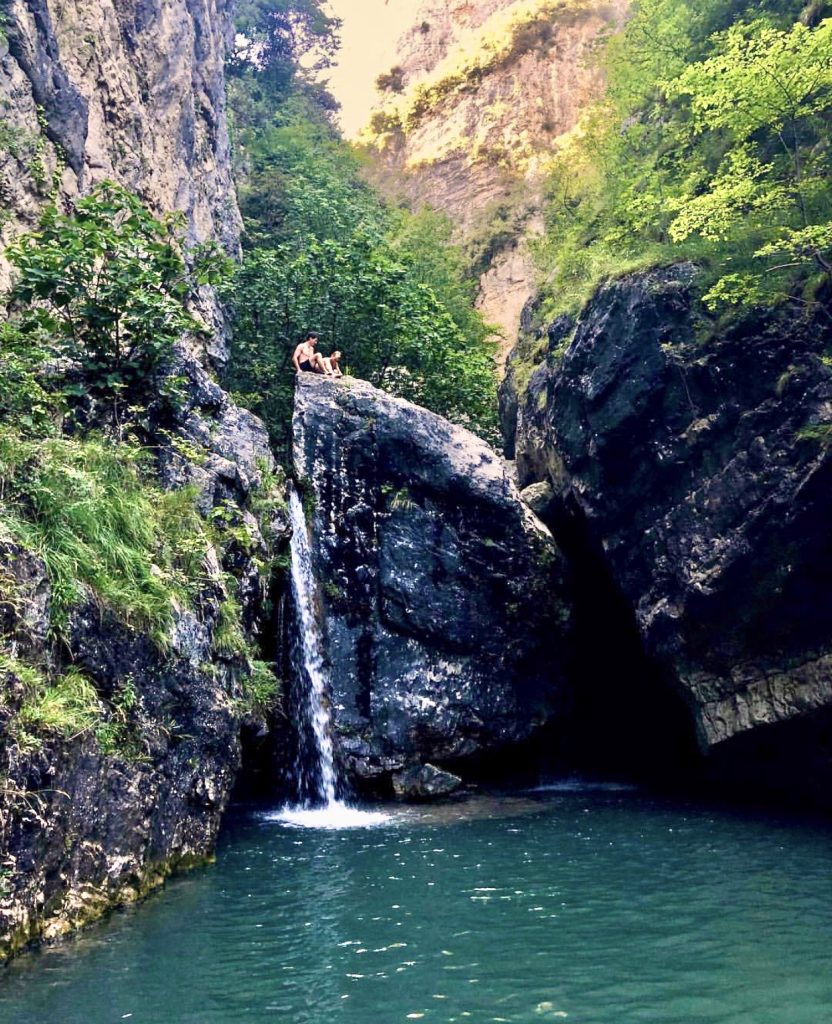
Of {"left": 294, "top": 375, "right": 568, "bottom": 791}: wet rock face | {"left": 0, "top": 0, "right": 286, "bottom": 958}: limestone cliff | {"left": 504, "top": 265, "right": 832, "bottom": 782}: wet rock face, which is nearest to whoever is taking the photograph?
{"left": 0, "top": 0, "right": 286, "bottom": 958}: limestone cliff

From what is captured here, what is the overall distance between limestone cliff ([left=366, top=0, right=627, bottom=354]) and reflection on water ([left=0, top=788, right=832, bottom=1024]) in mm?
29814

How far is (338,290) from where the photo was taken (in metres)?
21.1

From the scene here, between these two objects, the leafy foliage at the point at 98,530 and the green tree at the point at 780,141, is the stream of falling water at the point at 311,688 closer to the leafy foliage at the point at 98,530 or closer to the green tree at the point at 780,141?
the leafy foliage at the point at 98,530

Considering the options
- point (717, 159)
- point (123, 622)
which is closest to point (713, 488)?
point (717, 159)

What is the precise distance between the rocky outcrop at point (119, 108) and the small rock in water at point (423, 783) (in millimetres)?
10651

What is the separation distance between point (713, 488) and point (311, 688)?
7.22 meters

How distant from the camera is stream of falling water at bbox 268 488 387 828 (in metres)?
14.4

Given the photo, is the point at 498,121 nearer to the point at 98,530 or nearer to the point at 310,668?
the point at 310,668

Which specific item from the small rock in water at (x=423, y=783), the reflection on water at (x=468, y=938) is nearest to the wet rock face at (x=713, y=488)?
the reflection on water at (x=468, y=938)

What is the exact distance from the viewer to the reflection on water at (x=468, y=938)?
577 cm

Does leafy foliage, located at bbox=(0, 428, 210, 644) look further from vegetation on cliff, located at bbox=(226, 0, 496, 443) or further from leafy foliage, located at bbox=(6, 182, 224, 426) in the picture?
vegetation on cliff, located at bbox=(226, 0, 496, 443)

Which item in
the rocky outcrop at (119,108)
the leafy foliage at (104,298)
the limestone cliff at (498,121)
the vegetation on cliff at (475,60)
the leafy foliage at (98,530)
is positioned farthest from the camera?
the vegetation on cliff at (475,60)

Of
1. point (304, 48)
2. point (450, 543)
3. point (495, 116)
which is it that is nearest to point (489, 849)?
point (450, 543)

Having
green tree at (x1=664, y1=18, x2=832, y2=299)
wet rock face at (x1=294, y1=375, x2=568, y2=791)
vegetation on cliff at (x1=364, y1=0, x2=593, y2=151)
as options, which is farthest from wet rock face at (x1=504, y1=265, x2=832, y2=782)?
vegetation on cliff at (x1=364, y1=0, x2=593, y2=151)
